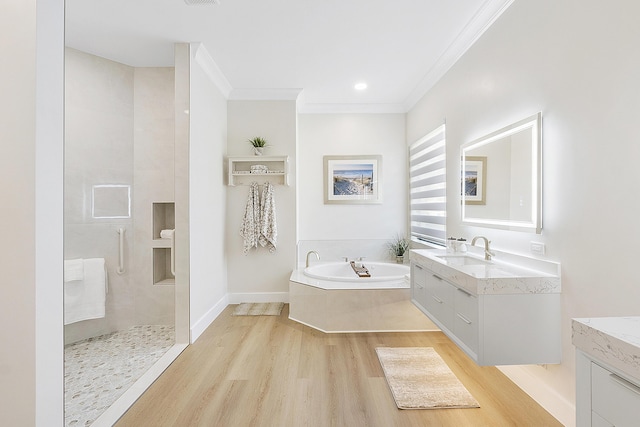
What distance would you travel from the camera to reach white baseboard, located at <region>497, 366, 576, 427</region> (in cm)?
175

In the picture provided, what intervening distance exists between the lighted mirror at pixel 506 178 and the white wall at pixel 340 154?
176 cm

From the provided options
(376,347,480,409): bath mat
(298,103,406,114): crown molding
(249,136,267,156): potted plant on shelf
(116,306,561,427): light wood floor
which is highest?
(298,103,406,114): crown molding

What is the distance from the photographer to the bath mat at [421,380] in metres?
2.02

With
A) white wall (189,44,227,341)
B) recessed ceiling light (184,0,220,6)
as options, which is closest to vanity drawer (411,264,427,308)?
white wall (189,44,227,341)

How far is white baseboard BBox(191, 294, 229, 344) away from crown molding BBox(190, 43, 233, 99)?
2.46 metres

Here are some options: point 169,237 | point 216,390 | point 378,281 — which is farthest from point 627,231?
point 169,237

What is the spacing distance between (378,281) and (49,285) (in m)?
2.67

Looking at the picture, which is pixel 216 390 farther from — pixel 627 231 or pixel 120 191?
pixel 627 231

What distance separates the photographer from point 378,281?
3.38 meters

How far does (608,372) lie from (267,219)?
3.43 m

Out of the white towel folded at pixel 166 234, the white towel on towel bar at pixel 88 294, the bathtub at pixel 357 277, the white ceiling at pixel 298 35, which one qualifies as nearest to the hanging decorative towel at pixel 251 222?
the bathtub at pixel 357 277

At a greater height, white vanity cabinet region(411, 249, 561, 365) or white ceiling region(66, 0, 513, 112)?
white ceiling region(66, 0, 513, 112)

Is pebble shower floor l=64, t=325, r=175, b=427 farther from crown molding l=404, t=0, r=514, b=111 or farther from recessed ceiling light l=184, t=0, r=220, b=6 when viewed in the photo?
crown molding l=404, t=0, r=514, b=111

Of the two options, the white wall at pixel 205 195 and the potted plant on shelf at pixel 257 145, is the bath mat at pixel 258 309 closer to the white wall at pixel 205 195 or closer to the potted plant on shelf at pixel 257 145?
the white wall at pixel 205 195
